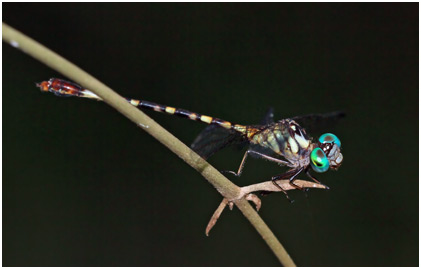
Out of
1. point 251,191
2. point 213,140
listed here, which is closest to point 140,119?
point 251,191

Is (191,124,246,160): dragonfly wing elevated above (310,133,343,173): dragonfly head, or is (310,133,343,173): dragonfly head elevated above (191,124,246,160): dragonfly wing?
(191,124,246,160): dragonfly wing

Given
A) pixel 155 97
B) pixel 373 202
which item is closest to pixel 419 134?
pixel 373 202

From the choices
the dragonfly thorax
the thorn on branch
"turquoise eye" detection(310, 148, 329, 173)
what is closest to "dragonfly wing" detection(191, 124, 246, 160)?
the dragonfly thorax

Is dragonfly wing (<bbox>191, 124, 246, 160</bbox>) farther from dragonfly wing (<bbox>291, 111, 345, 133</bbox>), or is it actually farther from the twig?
dragonfly wing (<bbox>291, 111, 345, 133</bbox>)

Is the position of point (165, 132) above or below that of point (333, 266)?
above

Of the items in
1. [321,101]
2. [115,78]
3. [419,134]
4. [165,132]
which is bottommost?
[419,134]

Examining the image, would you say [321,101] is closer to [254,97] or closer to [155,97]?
[254,97]
